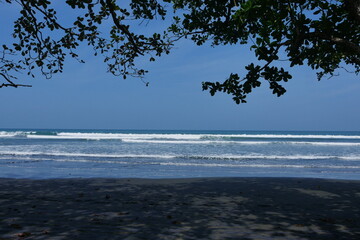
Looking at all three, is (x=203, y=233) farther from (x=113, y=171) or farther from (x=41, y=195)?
(x=113, y=171)

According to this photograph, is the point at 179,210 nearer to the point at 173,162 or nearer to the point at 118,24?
the point at 118,24

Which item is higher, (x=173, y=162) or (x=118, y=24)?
(x=118, y=24)

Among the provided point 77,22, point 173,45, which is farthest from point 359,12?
point 77,22

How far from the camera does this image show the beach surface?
197 inches

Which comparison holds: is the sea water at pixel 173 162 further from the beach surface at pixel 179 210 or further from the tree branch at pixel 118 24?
the tree branch at pixel 118 24

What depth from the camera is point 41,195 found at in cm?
802

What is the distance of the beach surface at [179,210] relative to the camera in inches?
197

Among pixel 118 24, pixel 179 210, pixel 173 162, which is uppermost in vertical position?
pixel 118 24

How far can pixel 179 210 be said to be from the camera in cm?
654

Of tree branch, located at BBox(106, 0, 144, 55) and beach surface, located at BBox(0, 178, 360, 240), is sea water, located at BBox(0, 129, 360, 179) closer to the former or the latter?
beach surface, located at BBox(0, 178, 360, 240)

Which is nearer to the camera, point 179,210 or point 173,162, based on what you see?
point 179,210

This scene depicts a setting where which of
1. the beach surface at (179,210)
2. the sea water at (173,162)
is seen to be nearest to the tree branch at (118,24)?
the beach surface at (179,210)

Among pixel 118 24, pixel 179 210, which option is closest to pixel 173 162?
pixel 179 210

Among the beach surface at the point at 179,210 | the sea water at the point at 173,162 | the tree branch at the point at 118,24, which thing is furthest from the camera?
the sea water at the point at 173,162
